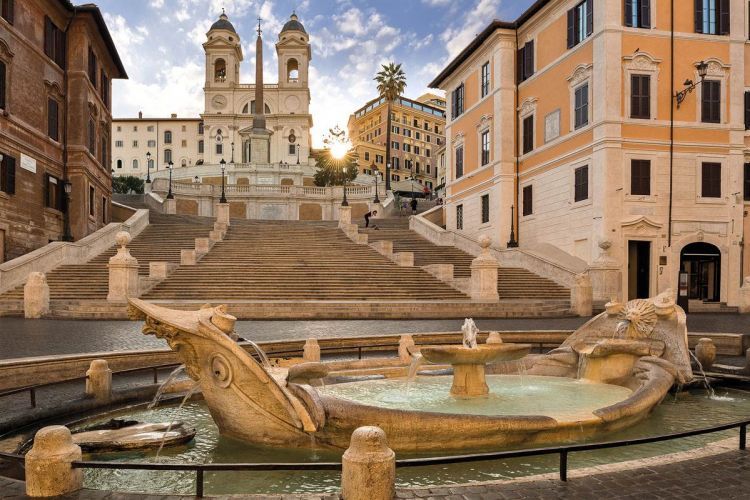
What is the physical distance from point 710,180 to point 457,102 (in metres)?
18.5

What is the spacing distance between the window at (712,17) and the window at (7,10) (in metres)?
31.8

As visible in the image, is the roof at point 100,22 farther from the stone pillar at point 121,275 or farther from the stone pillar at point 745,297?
the stone pillar at point 745,297

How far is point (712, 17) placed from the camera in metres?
27.1

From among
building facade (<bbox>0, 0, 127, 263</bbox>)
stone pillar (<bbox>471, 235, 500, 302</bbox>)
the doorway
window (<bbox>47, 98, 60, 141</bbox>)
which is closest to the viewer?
stone pillar (<bbox>471, 235, 500, 302</bbox>)

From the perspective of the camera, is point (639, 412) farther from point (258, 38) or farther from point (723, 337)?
point (258, 38)

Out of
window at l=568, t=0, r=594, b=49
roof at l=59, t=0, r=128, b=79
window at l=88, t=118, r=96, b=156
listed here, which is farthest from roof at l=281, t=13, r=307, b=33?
window at l=568, t=0, r=594, b=49

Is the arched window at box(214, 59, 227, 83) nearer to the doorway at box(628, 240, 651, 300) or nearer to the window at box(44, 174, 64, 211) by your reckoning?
the window at box(44, 174, 64, 211)

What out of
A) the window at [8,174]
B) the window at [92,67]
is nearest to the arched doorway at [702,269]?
the window at [8,174]

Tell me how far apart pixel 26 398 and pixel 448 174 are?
35.9 m

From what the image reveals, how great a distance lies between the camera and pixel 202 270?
2453 cm

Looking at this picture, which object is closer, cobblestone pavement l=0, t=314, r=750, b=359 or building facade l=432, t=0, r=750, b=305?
cobblestone pavement l=0, t=314, r=750, b=359

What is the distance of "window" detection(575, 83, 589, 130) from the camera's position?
27500 millimetres

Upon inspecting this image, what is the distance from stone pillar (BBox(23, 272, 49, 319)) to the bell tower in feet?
256

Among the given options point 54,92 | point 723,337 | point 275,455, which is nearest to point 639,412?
point 275,455
